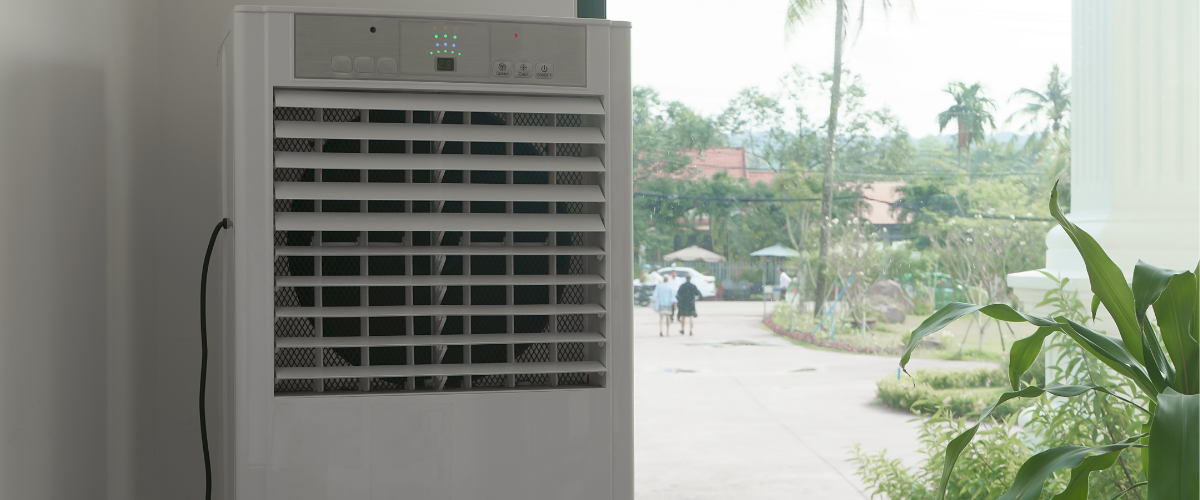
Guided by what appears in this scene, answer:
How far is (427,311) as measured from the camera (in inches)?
30.4

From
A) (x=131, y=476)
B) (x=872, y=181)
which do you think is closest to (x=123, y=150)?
(x=131, y=476)

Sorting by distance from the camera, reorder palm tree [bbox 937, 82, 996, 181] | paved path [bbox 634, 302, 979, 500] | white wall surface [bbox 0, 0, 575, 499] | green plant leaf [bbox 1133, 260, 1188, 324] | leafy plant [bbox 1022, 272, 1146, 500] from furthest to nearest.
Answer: palm tree [bbox 937, 82, 996, 181], paved path [bbox 634, 302, 979, 500], leafy plant [bbox 1022, 272, 1146, 500], green plant leaf [bbox 1133, 260, 1188, 324], white wall surface [bbox 0, 0, 575, 499]

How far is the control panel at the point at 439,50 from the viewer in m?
0.75

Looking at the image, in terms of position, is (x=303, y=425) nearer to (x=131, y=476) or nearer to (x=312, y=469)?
(x=312, y=469)

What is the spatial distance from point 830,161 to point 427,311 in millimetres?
1250

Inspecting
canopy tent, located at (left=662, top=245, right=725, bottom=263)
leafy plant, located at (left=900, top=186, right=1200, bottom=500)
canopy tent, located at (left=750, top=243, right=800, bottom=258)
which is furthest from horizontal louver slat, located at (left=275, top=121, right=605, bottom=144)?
canopy tent, located at (left=750, top=243, right=800, bottom=258)

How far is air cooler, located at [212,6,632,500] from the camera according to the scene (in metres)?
0.74

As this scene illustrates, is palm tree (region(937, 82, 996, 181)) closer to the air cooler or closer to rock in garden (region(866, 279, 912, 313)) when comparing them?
rock in garden (region(866, 279, 912, 313))

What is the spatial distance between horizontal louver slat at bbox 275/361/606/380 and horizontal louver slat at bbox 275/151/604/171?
0.70ft

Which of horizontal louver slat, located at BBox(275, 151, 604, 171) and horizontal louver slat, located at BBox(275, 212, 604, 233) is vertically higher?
horizontal louver slat, located at BBox(275, 151, 604, 171)

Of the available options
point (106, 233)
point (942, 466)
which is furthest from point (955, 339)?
point (106, 233)

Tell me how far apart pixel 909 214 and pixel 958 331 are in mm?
323

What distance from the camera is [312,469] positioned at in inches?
29.1

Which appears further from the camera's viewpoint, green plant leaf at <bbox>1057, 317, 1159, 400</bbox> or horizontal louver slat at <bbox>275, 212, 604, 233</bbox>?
green plant leaf at <bbox>1057, 317, 1159, 400</bbox>
